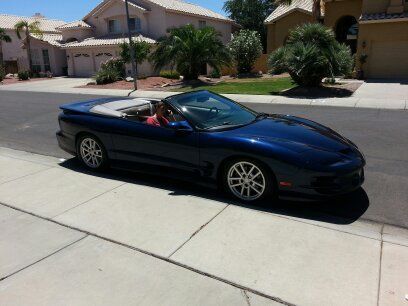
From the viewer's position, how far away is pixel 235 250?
366 cm

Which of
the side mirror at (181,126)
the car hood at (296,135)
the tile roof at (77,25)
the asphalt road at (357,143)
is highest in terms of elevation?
the tile roof at (77,25)

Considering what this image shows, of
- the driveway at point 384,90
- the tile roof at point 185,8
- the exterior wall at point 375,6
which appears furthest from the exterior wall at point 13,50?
the driveway at point 384,90

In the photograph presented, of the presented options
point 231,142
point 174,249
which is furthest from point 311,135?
point 174,249

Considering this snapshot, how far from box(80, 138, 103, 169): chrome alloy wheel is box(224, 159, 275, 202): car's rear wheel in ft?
Answer: 7.63

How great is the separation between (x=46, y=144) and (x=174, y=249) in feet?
19.7

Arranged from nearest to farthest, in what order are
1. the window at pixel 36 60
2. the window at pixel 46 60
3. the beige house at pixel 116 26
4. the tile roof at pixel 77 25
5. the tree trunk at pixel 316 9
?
the tree trunk at pixel 316 9, the beige house at pixel 116 26, the tile roof at pixel 77 25, the window at pixel 46 60, the window at pixel 36 60

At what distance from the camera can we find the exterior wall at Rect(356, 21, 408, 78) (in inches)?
892

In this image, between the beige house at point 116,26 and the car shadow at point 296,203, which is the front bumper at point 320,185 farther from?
the beige house at point 116,26

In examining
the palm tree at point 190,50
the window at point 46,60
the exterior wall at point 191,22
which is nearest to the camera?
the palm tree at point 190,50

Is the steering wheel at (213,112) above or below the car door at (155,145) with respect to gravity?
above

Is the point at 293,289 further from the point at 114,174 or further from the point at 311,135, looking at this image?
the point at 114,174

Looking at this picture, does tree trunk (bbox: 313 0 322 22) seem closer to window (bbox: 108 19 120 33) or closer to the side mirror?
window (bbox: 108 19 120 33)

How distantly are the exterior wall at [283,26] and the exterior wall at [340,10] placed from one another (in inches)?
77.7

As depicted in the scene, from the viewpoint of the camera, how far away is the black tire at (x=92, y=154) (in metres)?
6.02
